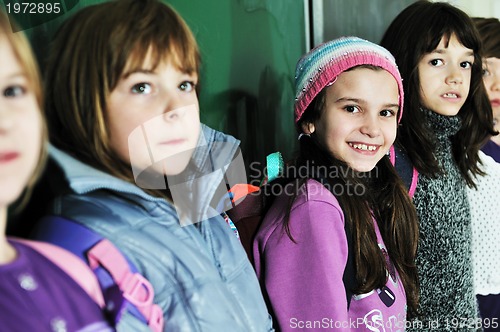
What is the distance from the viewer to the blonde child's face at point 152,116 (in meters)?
0.96

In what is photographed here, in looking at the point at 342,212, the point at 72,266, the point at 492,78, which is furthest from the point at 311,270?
the point at 492,78

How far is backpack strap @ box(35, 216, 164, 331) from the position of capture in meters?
0.88

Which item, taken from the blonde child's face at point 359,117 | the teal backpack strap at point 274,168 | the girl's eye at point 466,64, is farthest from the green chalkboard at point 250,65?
the girl's eye at point 466,64

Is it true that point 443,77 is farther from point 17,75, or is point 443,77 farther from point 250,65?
point 17,75

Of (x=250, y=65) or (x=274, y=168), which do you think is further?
(x=250, y=65)

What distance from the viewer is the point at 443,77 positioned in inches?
70.7

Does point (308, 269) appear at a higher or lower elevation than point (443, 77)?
lower

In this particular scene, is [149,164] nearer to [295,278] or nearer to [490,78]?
[295,278]

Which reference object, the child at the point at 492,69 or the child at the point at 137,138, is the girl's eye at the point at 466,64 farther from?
the child at the point at 137,138

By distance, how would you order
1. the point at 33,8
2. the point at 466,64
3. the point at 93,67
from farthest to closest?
the point at 466,64 < the point at 33,8 < the point at 93,67

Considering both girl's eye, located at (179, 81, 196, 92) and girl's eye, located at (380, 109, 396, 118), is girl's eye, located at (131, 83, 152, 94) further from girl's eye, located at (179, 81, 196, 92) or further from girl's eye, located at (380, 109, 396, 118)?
girl's eye, located at (380, 109, 396, 118)

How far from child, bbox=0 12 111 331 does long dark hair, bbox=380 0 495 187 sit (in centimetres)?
113

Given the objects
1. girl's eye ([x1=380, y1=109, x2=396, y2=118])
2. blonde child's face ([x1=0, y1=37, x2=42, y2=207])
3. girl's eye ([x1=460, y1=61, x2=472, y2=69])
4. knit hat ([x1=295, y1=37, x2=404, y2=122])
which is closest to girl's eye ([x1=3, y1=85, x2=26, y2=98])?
blonde child's face ([x1=0, y1=37, x2=42, y2=207])

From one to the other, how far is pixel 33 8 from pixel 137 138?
0.89ft
